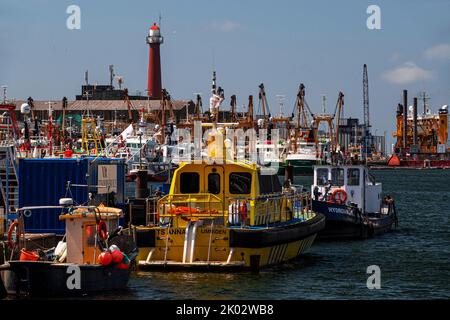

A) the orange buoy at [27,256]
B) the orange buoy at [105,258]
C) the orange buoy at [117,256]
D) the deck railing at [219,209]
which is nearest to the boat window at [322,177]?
the deck railing at [219,209]

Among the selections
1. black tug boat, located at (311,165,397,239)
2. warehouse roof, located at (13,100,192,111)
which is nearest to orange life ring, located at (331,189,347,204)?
black tug boat, located at (311,165,397,239)

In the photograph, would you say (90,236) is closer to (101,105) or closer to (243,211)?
(243,211)

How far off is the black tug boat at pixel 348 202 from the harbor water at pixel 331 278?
2.71 feet

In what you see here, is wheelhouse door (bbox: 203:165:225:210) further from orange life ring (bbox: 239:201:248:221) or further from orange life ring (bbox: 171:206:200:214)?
orange life ring (bbox: 171:206:200:214)

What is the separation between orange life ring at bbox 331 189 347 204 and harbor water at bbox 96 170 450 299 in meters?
2.15

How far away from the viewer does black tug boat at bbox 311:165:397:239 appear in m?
41.5

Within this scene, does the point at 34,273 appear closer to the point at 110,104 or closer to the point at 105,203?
the point at 105,203

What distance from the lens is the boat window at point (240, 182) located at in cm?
3119

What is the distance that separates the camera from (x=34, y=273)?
24109mm

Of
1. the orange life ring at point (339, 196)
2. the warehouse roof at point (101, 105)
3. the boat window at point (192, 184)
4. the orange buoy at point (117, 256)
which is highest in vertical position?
the warehouse roof at point (101, 105)

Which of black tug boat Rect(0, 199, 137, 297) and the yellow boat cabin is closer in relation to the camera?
black tug boat Rect(0, 199, 137, 297)

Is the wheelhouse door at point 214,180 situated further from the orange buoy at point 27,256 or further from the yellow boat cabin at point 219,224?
the orange buoy at point 27,256

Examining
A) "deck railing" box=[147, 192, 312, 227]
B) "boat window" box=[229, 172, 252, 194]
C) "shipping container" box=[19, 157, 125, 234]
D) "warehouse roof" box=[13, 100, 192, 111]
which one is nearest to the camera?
"deck railing" box=[147, 192, 312, 227]

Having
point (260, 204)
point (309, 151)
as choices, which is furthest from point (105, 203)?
point (309, 151)
